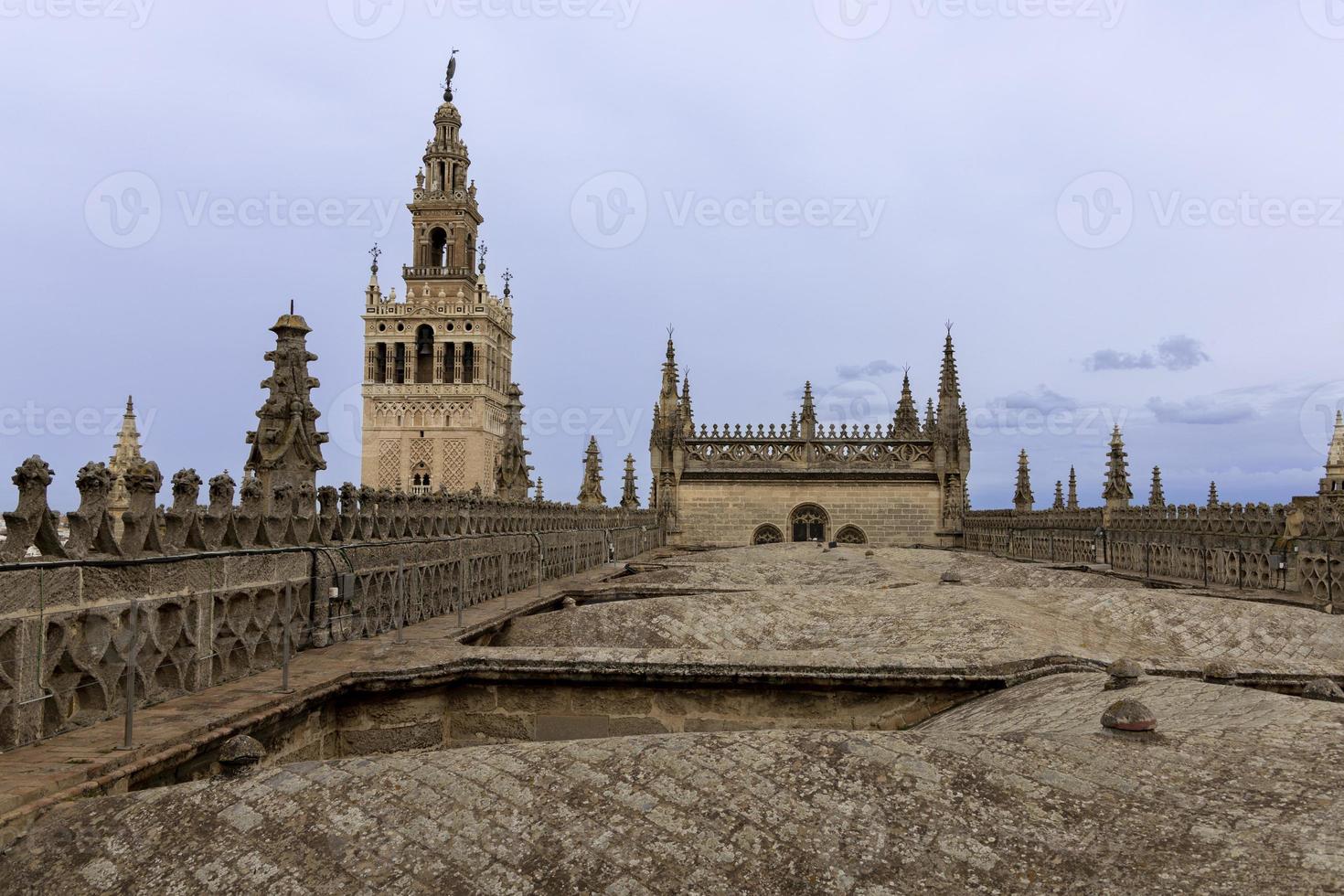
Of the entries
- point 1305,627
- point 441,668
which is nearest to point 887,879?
point 441,668

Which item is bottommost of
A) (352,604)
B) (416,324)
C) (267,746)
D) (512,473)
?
(267,746)

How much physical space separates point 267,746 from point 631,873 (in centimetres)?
304

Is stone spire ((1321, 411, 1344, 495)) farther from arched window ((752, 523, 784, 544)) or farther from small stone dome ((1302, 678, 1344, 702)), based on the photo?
small stone dome ((1302, 678, 1344, 702))

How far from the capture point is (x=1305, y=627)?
9.78 metres

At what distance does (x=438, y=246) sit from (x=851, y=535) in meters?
53.2

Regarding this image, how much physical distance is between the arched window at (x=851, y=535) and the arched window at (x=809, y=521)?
0.58m

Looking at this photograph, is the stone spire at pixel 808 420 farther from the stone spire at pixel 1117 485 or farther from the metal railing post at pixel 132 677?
the metal railing post at pixel 132 677

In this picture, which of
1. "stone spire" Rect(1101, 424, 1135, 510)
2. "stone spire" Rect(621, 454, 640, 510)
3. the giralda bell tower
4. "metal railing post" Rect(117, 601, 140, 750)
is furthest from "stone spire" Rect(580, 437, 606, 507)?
the giralda bell tower

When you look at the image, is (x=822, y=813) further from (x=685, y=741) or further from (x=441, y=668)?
(x=441, y=668)

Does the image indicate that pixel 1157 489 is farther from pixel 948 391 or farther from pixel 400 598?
pixel 400 598

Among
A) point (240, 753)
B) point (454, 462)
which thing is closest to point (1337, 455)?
point (240, 753)

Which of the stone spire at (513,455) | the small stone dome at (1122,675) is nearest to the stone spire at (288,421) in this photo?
the small stone dome at (1122,675)

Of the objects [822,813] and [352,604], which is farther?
[352,604]

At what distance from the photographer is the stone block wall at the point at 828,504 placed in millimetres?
32500
